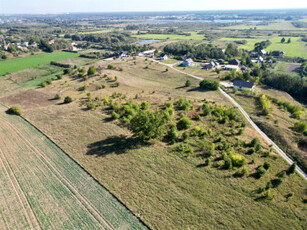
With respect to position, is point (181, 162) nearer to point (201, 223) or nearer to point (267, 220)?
point (201, 223)

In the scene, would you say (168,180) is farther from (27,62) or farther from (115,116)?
(27,62)

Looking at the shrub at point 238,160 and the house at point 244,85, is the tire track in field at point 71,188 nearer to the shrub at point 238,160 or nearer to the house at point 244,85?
the shrub at point 238,160

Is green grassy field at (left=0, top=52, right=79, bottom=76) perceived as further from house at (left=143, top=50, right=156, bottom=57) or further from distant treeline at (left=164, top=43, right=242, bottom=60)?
distant treeline at (left=164, top=43, right=242, bottom=60)

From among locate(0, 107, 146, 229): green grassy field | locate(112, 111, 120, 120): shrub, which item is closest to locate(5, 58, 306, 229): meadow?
locate(112, 111, 120, 120): shrub

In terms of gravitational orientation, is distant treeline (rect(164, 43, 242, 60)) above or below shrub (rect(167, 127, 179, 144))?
above

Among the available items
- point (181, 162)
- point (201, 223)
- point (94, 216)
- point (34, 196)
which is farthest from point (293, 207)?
point (34, 196)

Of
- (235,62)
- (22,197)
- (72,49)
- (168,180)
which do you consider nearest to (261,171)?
(168,180)
